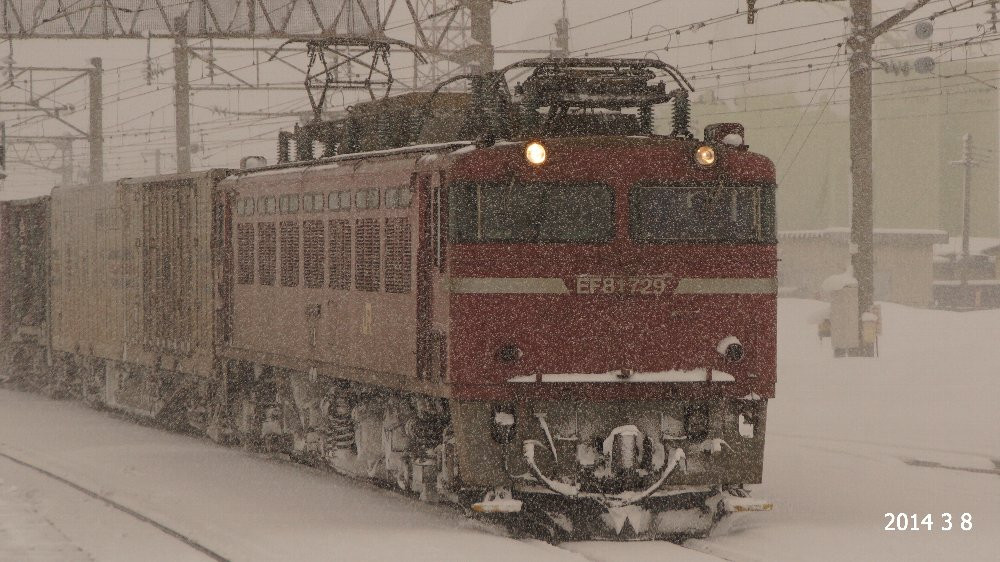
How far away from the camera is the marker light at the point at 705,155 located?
1292cm

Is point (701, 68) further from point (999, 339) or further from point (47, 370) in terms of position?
point (47, 370)

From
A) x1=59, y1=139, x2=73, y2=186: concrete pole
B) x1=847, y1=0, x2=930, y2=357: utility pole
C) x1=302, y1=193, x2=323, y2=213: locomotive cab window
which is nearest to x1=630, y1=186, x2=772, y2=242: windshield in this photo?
x1=302, y1=193, x2=323, y2=213: locomotive cab window

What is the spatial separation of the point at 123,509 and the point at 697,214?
17.6ft

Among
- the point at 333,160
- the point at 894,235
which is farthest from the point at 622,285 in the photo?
the point at 894,235

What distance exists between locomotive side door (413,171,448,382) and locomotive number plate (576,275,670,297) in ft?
3.40

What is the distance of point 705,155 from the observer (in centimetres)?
1294

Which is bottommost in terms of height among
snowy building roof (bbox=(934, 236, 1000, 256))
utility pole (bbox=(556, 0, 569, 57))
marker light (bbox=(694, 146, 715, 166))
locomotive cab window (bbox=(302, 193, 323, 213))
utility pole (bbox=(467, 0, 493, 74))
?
snowy building roof (bbox=(934, 236, 1000, 256))

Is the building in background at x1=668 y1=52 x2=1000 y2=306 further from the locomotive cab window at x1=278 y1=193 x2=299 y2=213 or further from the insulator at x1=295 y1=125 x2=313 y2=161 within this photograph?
the locomotive cab window at x1=278 y1=193 x2=299 y2=213

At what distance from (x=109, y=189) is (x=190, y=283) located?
454cm

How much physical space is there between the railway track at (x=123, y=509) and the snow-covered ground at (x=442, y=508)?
0.23 feet

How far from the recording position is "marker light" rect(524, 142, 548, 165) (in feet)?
41.3

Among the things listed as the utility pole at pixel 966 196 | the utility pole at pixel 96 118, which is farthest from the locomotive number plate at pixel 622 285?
the utility pole at pixel 966 196

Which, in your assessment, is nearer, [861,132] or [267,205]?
[267,205]

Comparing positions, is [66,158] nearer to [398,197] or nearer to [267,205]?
[267,205]
